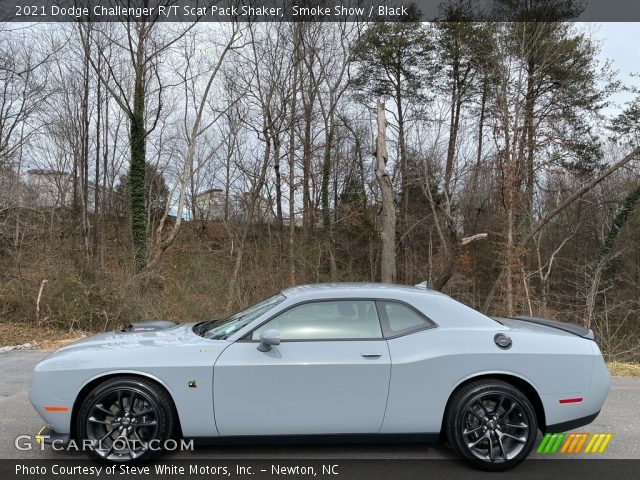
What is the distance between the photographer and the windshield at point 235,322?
3900 millimetres

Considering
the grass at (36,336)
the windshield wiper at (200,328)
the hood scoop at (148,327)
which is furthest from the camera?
the grass at (36,336)

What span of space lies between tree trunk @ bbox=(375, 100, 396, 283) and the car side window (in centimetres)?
A: 1172

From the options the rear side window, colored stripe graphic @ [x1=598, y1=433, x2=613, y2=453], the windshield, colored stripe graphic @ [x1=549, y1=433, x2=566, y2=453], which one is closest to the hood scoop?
the windshield

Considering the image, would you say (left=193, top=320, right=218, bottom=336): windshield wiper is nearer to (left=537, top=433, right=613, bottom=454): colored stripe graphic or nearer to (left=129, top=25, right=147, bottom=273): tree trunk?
(left=537, top=433, right=613, bottom=454): colored stripe graphic

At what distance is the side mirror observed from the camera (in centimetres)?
351

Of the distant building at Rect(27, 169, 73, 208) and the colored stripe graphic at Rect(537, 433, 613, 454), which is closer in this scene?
the colored stripe graphic at Rect(537, 433, 613, 454)

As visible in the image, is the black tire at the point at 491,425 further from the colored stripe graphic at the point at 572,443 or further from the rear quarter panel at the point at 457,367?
the colored stripe graphic at the point at 572,443

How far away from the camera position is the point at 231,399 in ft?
11.6

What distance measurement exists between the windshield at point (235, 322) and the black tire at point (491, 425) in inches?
65.2

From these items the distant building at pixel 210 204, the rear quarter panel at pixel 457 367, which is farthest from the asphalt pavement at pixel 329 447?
the distant building at pixel 210 204

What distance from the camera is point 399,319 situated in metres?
3.87

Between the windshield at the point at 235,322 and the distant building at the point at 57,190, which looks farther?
the distant building at the point at 57,190

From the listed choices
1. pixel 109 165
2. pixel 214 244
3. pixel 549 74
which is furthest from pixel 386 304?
pixel 109 165

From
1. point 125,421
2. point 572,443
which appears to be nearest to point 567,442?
point 572,443
